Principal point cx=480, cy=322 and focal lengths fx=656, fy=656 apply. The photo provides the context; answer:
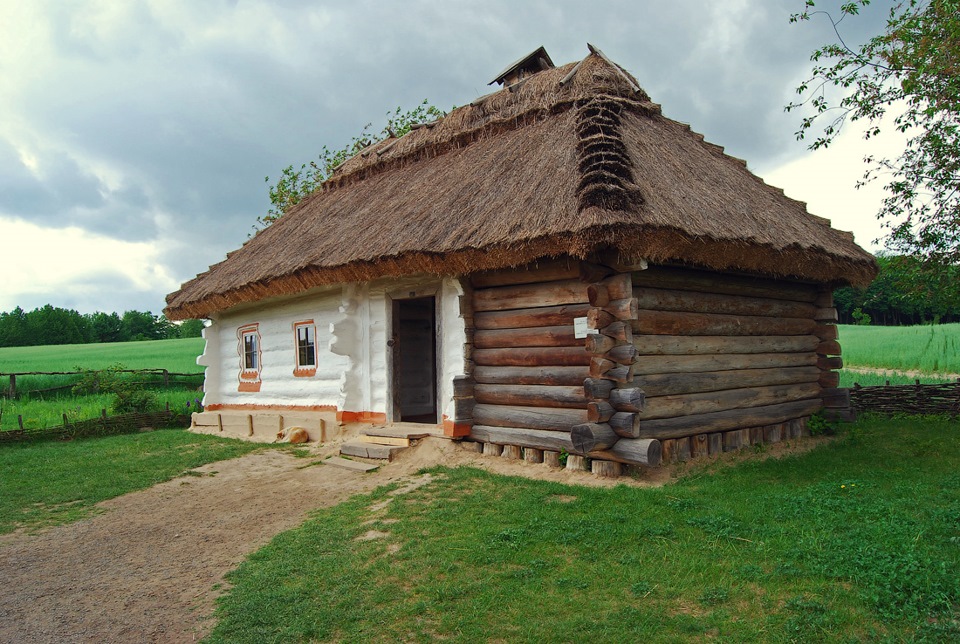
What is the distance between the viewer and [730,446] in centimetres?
876

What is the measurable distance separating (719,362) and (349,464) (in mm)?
5116

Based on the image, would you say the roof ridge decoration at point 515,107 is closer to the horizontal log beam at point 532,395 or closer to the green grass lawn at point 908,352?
the horizontal log beam at point 532,395

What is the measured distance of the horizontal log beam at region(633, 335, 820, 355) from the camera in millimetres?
7691

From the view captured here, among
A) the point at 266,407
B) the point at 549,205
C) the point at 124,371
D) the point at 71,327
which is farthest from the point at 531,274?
the point at 71,327

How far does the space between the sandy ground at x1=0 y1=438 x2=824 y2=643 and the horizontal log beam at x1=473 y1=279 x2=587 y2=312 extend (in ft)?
6.37

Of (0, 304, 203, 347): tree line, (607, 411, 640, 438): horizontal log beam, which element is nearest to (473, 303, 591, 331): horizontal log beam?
(607, 411, 640, 438): horizontal log beam

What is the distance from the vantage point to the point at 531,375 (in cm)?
809

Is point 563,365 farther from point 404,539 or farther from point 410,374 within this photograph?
point 410,374

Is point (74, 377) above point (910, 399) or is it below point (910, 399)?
above

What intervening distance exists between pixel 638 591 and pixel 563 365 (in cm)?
376

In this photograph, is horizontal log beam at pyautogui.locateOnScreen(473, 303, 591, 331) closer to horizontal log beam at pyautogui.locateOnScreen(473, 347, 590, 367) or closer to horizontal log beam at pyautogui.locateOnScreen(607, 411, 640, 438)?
horizontal log beam at pyautogui.locateOnScreen(473, 347, 590, 367)

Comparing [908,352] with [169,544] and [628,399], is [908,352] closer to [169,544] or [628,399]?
[628,399]

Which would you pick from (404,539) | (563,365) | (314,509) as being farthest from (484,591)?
(563,365)

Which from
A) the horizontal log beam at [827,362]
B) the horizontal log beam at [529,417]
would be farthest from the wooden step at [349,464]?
the horizontal log beam at [827,362]
